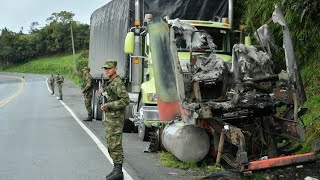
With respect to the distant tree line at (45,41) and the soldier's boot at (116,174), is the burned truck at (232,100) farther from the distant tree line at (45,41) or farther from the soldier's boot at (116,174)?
the distant tree line at (45,41)

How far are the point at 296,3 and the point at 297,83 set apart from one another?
219 cm

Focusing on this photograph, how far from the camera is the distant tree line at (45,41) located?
354 feet

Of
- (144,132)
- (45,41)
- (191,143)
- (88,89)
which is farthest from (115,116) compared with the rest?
(45,41)

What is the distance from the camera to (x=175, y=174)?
6.99 m

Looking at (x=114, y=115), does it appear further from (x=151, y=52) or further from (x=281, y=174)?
(x=281, y=174)

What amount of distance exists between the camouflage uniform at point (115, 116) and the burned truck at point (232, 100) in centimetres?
96

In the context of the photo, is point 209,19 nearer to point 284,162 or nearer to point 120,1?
point 120,1

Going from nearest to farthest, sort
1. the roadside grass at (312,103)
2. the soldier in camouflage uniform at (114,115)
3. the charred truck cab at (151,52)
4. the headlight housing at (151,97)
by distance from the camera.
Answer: the soldier in camouflage uniform at (114,115) < the roadside grass at (312,103) < the charred truck cab at (151,52) < the headlight housing at (151,97)

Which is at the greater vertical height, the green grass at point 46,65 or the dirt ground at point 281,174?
the green grass at point 46,65

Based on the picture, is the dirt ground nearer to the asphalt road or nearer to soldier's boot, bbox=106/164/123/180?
the asphalt road

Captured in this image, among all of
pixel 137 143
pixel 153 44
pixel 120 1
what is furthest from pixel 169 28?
pixel 120 1

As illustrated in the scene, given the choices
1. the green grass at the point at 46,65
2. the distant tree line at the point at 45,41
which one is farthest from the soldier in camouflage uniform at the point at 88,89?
the distant tree line at the point at 45,41

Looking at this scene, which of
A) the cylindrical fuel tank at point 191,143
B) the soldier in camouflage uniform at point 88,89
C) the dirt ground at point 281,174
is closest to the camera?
the dirt ground at point 281,174

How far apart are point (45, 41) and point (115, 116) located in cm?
11272
